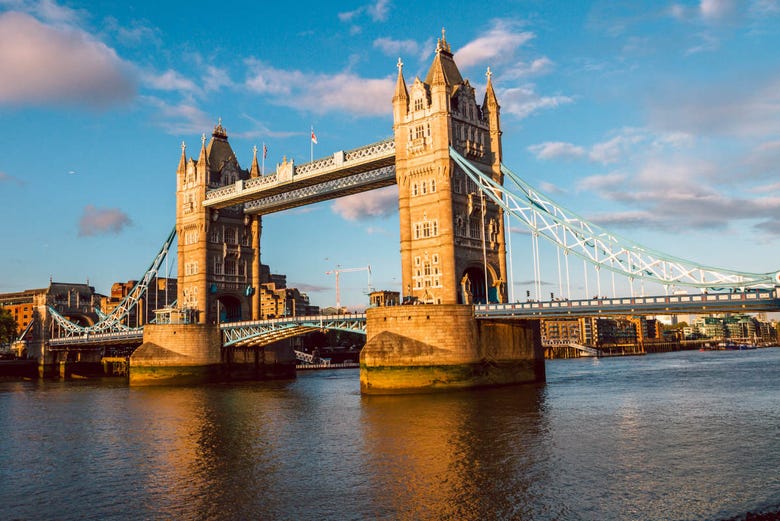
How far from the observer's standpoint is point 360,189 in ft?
235

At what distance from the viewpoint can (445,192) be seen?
59.1 meters

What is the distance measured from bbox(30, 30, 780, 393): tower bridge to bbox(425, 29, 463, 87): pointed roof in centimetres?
19

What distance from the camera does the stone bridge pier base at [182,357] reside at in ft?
245

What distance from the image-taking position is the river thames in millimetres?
21641

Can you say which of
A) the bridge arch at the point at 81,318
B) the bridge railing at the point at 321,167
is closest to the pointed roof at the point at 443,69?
the bridge railing at the point at 321,167

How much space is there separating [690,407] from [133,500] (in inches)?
1331

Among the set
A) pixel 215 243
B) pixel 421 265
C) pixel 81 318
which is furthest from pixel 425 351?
→ pixel 81 318

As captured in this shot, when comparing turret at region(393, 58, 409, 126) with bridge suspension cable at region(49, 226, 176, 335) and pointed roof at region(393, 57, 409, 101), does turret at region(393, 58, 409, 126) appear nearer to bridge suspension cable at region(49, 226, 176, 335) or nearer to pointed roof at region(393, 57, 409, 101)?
pointed roof at region(393, 57, 409, 101)

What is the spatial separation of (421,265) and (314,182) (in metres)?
19.0

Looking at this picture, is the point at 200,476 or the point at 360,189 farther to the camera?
the point at 360,189

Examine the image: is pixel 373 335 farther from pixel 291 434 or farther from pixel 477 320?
pixel 291 434

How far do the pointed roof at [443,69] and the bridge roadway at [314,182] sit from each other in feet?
23.7

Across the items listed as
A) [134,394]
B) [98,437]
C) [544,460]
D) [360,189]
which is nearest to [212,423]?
[98,437]

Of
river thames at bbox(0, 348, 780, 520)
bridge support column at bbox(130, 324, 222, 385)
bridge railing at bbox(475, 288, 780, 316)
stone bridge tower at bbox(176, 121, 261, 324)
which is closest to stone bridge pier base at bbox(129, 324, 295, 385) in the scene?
bridge support column at bbox(130, 324, 222, 385)
